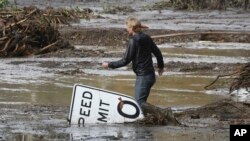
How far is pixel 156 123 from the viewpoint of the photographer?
36.6 ft

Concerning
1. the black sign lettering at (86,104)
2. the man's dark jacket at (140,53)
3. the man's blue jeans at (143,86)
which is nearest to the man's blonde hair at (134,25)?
the man's dark jacket at (140,53)

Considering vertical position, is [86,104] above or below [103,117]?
above

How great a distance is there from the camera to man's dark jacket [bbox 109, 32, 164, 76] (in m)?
11.1

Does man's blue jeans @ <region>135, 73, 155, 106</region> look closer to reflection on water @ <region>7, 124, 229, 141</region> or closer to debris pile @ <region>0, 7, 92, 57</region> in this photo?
reflection on water @ <region>7, 124, 229, 141</region>

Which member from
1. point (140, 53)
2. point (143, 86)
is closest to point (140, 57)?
point (140, 53)

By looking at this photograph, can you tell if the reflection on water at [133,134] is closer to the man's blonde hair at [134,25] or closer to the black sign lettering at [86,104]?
the black sign lettering at [86,104]

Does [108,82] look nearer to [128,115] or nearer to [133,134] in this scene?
[128,115]

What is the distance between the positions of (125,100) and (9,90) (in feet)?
A: 18.2

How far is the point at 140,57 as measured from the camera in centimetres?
1117

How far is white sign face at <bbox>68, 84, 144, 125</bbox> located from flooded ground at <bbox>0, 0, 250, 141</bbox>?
0.82 feet

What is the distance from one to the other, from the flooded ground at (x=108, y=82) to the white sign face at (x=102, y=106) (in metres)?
0.25

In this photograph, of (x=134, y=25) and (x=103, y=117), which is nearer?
(x=134, y=25)

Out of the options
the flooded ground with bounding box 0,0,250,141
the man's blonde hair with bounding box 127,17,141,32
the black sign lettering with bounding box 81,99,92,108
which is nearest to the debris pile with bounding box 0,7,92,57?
the flooded ground with bounding box 0,0,250,141

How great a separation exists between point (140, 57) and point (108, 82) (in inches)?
244
